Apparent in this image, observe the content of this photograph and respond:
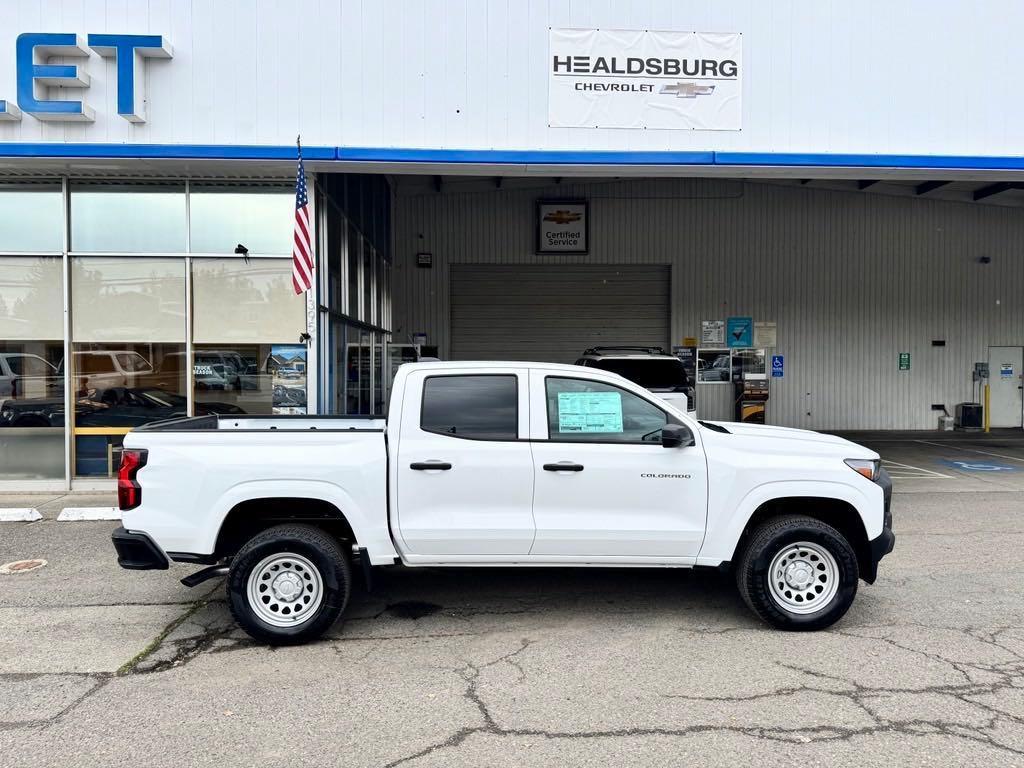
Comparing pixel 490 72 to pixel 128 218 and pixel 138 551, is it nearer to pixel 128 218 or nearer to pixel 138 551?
pixel 128 218

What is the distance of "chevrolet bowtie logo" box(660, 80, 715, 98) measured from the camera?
9.80m

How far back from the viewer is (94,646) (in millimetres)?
4977

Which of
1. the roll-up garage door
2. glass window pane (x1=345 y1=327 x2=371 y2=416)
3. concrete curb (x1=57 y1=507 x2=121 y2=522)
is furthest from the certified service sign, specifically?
the roll-up garage door

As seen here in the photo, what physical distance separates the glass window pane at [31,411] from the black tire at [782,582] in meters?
9.54

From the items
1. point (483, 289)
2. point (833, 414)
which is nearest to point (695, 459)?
point (483, 289)

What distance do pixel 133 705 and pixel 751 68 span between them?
32.4ft

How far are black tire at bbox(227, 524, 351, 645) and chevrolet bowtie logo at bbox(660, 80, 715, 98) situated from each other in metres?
7.70

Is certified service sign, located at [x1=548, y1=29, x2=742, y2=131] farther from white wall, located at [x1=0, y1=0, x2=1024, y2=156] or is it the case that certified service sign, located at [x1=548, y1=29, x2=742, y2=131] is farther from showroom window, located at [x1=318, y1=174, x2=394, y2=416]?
showroom window, located at [x1=318, y1=174, x2=394, y2=416]

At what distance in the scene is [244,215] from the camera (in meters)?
10.2

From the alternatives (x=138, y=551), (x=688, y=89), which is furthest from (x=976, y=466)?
(x=138, y=551)

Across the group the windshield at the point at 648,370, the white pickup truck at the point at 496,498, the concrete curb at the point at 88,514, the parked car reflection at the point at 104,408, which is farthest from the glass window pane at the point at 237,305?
the white pickup truck at the point at 496,498

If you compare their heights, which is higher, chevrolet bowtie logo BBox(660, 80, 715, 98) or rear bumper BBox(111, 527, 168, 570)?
chevrolet bowtie logo BBox(660, 80, 715, 98)

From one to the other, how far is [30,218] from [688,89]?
363 inches

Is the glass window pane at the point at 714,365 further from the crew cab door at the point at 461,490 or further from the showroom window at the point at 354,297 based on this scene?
the crew cab door at the point at 461,490
